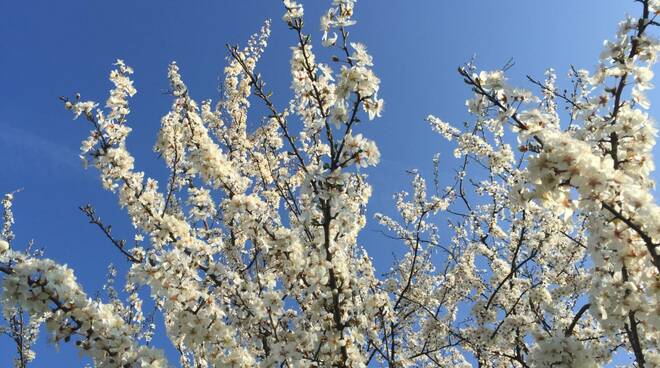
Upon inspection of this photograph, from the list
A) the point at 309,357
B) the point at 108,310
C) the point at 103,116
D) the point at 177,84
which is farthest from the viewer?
the point at 177,84

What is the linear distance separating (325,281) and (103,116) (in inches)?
153

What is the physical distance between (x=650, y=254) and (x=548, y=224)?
18.1ft

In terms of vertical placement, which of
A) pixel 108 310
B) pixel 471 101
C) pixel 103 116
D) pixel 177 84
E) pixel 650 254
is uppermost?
pixel 177 84

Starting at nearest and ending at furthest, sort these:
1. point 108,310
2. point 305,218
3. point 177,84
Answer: point 108,310, point 305,218, point 177,84

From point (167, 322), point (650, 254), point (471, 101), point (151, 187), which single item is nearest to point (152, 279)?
point (151, 187)

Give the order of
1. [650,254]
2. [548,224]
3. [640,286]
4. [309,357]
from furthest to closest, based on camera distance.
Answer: [548,224], [309,357], [640,286], [650,254]

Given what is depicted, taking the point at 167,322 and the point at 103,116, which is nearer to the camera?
the point at 103,116

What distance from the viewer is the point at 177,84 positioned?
24.0 ft

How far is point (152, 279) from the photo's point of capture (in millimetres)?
4523

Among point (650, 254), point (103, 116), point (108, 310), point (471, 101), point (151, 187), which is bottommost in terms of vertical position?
point (650, 254)

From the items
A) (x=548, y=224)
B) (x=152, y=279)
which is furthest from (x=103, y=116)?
(x=548, y=224)

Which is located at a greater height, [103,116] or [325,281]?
[103,116]

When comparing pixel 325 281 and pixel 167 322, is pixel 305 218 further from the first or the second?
pixel 167 322

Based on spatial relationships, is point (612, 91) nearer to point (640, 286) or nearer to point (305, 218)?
point (640, 286)
